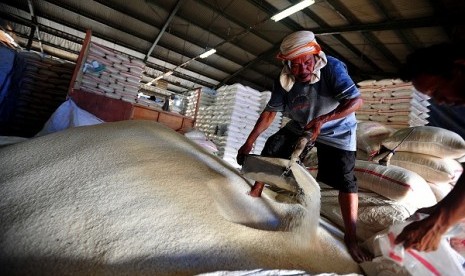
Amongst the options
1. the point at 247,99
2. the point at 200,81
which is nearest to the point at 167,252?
the point at 247,99

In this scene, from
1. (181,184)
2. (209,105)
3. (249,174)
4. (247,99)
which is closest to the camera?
(181,184)

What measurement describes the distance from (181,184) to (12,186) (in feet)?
2.26

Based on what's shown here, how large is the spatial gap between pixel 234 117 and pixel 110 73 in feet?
9.51

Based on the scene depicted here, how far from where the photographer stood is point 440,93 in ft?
2.55

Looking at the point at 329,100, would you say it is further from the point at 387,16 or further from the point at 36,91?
the point at 387,16

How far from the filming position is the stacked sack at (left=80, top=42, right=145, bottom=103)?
3.58 m

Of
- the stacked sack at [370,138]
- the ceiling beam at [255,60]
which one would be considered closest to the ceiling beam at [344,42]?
the ceiling beam at [255,60]

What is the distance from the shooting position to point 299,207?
1.39m

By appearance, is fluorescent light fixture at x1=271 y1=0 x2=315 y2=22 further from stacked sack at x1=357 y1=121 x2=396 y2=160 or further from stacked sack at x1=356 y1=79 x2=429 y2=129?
stacked sack at x1=357 y1=121 x2=396 y2=160

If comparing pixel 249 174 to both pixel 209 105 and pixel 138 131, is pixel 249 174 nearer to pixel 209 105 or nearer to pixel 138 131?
pixel 138 131

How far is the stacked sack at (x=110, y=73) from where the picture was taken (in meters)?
3.58

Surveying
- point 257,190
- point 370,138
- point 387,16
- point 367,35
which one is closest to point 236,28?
point 367,35

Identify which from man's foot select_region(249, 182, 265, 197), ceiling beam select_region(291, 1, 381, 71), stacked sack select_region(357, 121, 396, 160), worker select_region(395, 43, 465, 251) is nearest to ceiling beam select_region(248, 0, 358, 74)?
ceiling beam select_region(291, 1, 381, 71)

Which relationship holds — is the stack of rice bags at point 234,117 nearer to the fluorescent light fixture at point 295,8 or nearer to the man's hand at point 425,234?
the fluorescent light fixture at point 295,8
